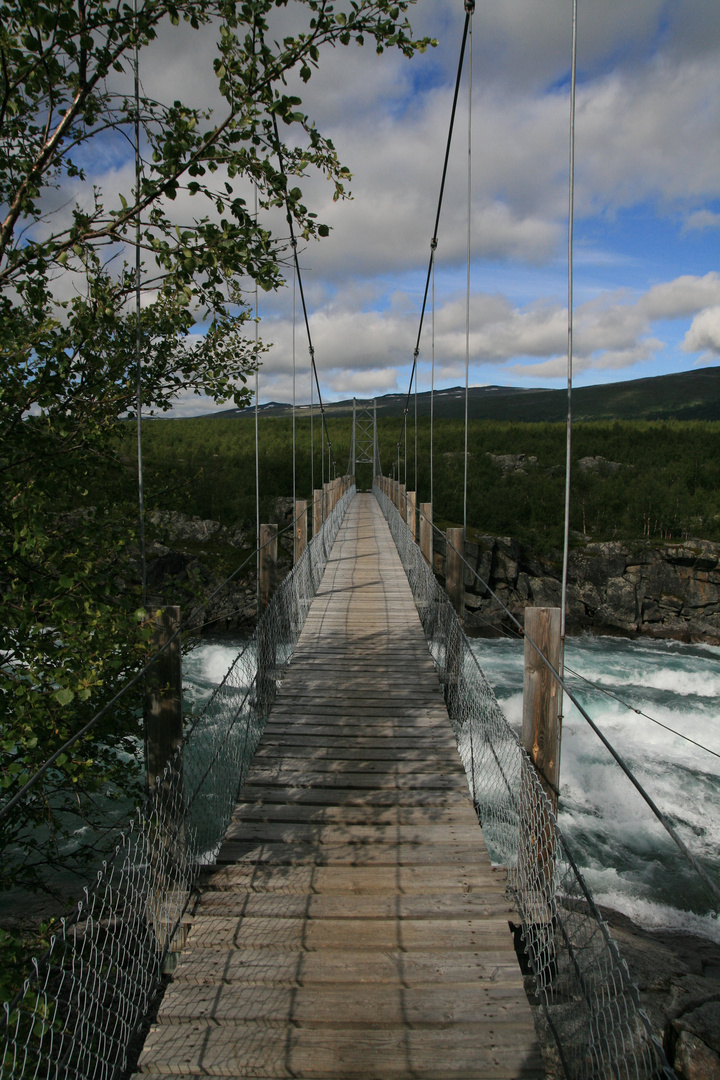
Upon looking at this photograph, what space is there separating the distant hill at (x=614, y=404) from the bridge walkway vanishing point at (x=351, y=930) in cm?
8171

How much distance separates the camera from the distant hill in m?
88.8

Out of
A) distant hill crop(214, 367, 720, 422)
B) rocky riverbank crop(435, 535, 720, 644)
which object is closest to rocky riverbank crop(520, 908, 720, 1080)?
rocky riverbank crop(435, 535, 720, 644)

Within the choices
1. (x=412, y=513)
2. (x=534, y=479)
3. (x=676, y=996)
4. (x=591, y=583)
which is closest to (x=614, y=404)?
(x=534, y=479)

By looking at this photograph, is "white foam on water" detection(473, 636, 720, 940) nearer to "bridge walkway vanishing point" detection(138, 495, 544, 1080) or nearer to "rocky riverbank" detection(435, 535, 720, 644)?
"bridge walkway vanishing point" detection(138, 495, 544, 1080)

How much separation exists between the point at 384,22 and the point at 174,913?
11.3 ft

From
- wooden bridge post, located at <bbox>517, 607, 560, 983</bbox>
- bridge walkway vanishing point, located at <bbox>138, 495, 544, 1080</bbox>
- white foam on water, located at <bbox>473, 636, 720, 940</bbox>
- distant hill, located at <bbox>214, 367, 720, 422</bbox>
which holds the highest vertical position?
distant hill, located at <bbox>214, 367, 720, 422</bbox>

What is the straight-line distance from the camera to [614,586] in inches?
787

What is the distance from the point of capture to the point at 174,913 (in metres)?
2.34

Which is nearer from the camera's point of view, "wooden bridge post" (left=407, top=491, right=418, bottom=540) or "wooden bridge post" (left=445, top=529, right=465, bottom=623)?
"wooden bridge post" (left=445, top=529, right=465, bottom=623)

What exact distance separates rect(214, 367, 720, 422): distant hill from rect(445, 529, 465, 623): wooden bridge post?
7903cm

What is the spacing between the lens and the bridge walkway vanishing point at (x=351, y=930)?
1.81 meters

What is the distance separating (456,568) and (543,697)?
121 inches

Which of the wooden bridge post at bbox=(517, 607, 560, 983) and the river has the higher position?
the wooden bridge post at bbox=(517, 607, 560, 983)

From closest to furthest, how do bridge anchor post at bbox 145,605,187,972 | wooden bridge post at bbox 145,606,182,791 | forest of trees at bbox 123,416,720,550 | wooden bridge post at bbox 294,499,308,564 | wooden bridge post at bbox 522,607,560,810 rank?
1. bridge anchor post at bbox 145,605,187,972
2. wooden bridge post at bbox 145,606,182,791
3. wooden bridge post at bbox 522,607,560,810
4. wooden bridge post at bbox 294,499,308,564
5. forest of trees at bbox 123,416,720,550
